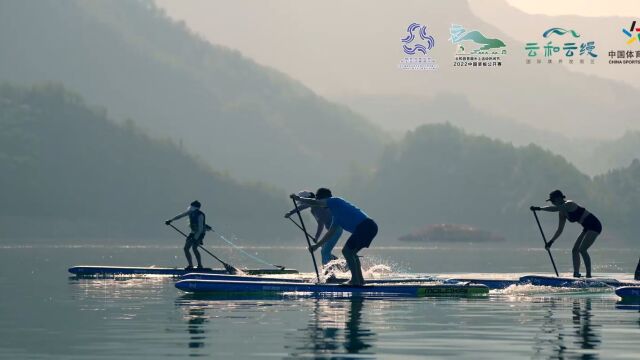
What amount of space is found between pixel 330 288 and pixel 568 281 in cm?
754

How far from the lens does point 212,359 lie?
61.9ft

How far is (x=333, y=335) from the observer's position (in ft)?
72.1

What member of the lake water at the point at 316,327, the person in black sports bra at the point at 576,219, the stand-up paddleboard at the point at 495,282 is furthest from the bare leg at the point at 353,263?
the person in black sports bra at the point at 576,219

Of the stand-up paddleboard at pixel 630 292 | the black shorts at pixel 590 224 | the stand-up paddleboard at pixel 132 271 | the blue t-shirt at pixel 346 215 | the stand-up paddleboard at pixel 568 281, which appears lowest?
the stand-up paddleboard at pixel 630 292

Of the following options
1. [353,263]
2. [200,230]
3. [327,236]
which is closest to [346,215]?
[327,236]

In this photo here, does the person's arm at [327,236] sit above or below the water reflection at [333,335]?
above

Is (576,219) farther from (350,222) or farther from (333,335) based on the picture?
(333,335)

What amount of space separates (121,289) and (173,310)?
8.67 m

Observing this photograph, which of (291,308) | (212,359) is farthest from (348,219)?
(212,359)

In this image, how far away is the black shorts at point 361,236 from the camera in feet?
98.5

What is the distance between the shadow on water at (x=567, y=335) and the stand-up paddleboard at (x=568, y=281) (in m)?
5.54

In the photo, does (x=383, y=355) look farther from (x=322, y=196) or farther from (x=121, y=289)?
(x=121, y=289)

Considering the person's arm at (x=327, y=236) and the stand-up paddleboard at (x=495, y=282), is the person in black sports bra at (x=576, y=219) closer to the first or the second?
the stand-up paddleboard at (x=495, y=282)

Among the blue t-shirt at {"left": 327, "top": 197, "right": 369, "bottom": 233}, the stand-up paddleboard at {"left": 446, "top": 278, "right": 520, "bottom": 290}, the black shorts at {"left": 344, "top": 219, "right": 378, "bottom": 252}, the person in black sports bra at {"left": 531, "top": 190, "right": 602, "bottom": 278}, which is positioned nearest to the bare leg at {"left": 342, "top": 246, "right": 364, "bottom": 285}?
the black shorts at {"left": 344, "top": 219, "right": 378, "bottom": 252}
